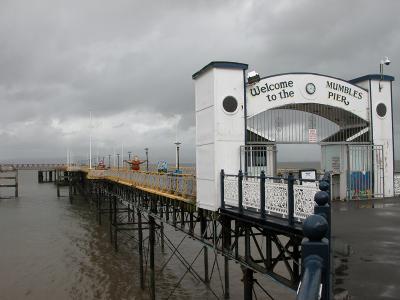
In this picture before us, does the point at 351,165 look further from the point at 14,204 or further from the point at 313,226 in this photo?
the point at 14,204

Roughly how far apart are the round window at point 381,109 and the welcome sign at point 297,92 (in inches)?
47.9

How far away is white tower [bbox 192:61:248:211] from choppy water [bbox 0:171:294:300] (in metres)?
7.91

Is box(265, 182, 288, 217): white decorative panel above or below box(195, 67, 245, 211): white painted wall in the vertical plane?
below

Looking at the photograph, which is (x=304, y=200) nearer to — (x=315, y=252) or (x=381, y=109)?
(x=315, y=252)

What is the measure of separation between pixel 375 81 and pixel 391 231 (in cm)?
603

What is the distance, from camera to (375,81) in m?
13.0

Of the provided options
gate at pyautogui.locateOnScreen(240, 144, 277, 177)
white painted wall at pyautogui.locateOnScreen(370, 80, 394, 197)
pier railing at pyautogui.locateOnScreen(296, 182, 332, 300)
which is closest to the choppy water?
white painted wall at pyautogui.locateOnScreen(370, 80, 394, 197)

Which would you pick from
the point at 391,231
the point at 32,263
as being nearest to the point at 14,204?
the point at 32,263

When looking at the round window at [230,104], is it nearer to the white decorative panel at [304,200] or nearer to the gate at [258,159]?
the gate at [258,159]

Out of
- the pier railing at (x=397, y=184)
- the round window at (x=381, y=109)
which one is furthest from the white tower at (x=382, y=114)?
the pier railing at (x=397, y=184)

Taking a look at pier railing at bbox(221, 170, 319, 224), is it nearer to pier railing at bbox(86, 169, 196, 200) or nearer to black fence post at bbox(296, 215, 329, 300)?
pier railing at bbox(86, 169, 196, 200)

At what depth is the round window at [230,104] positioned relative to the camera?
1070 cm

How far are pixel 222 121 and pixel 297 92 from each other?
243cm

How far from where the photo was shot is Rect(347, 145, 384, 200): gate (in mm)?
13125
